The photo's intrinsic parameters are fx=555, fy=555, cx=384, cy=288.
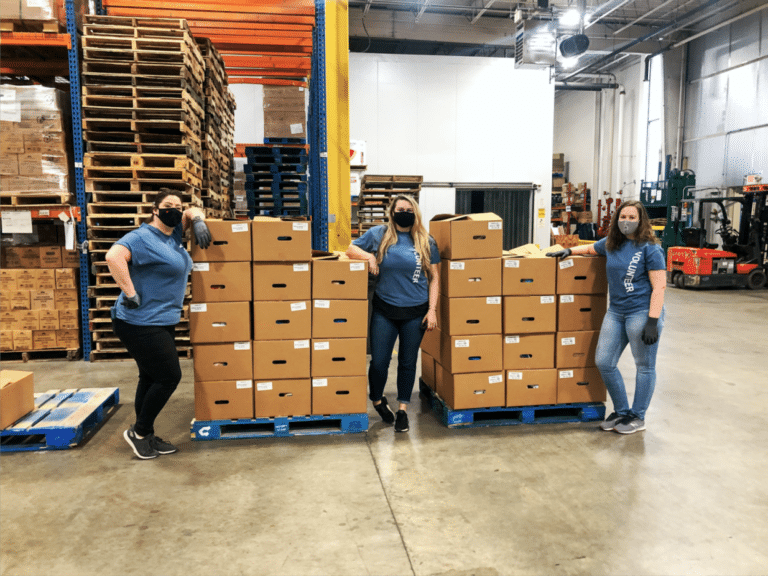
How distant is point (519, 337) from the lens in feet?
14.8

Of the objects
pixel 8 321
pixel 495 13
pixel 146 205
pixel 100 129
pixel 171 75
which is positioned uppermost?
pixel 495 13

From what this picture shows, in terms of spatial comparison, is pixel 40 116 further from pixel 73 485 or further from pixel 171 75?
pixel 73 485

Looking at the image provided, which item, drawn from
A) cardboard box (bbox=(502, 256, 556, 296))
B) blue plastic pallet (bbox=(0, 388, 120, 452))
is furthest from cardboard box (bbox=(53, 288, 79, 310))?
cardboard box (bbox=(502, 256, 556, 296))

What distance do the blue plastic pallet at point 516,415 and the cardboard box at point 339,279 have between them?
1.20 metres

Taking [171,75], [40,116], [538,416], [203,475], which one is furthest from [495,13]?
[203,475]

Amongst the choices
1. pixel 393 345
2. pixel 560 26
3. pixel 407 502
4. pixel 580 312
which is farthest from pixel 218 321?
pixel 560 26

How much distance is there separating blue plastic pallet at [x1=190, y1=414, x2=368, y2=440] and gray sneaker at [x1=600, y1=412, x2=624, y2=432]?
6.13ft

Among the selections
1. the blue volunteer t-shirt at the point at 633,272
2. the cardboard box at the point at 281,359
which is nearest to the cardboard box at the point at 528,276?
the blue volunteer t-shirt at the point at 633,272

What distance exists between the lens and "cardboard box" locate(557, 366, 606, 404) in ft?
14.9

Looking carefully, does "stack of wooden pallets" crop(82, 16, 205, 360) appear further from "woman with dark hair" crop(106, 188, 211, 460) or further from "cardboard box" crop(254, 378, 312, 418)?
"cardboard box" crop(254, 378, 312, 418)

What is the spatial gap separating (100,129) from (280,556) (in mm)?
5732

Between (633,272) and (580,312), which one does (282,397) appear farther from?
(633,272)

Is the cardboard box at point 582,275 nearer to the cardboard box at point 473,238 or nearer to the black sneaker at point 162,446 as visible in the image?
the cardboard box at point 473,238

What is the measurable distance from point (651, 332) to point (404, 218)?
1.96 metres
